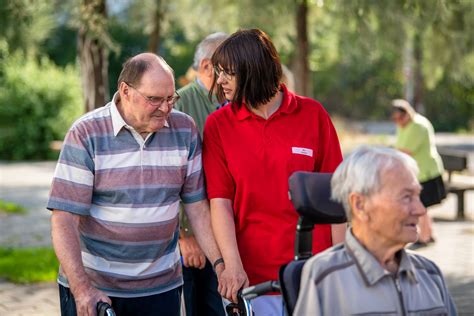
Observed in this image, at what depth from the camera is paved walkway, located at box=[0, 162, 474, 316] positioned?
25.2ft

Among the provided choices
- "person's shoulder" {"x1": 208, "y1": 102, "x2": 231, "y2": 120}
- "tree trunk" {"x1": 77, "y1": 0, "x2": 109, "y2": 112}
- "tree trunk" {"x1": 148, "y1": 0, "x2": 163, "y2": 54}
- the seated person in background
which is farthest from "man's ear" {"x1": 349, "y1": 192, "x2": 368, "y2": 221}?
"tree trunk" {"x1": 148, "y1": 0, "x2": 163, "y2": 54}

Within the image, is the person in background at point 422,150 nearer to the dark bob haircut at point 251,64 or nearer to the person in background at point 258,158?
the person in background at point 258,158

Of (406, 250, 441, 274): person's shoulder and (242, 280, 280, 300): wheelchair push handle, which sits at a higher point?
(406, 250, 441, 274): person's shoulder

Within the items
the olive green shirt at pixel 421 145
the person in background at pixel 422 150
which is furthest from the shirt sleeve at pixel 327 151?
the olive green shirt at pixel 421 145

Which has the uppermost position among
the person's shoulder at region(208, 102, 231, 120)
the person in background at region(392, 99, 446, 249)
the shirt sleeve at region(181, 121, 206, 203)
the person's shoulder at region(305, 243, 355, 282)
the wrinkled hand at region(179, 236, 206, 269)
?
the person's shoulder at region(208, 102, 231, 120)

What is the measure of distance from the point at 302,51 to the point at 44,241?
18.1ft

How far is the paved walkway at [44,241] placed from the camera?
7.67 m

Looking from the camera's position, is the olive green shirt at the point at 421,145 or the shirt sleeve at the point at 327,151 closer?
the shirt sleeve at the point at 327,151

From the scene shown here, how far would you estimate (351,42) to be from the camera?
52.8 feet

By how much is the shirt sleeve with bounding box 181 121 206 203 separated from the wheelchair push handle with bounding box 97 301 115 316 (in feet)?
2.11

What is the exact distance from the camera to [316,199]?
10.7ft

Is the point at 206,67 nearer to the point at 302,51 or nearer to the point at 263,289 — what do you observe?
the point at 263,289

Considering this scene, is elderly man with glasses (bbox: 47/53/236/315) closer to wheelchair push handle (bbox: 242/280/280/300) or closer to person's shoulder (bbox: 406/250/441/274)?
wheelchair push handle (bbox: 242/280/280/300)

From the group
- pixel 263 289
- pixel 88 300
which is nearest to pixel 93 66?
pixel 88 300
